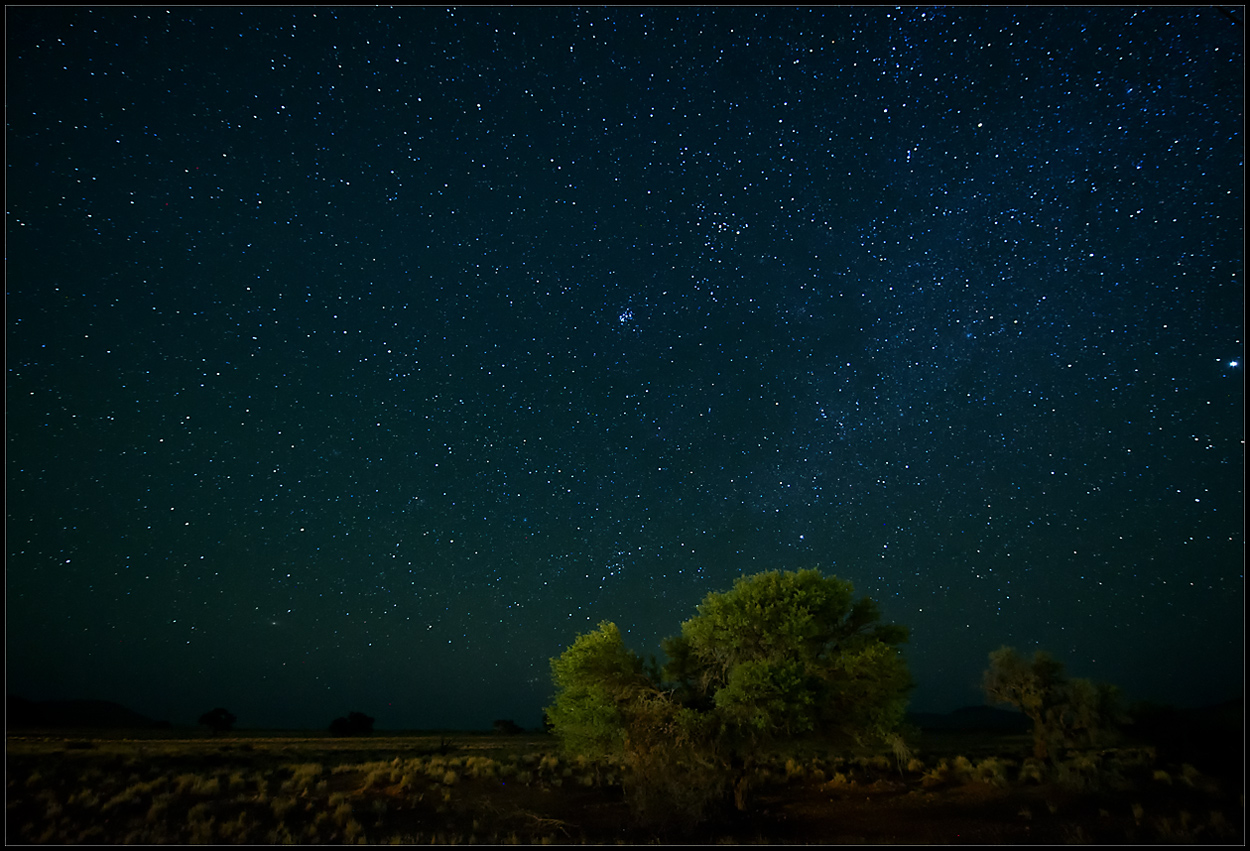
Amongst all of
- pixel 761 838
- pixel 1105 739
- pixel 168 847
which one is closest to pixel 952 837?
pixel 761 838

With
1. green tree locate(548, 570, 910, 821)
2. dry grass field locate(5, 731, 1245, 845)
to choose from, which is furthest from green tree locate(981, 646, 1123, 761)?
green tree locate(548, 570, 910, 821)

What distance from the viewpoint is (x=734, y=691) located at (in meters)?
16.3

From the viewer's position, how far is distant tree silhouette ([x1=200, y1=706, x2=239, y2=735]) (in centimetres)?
5688

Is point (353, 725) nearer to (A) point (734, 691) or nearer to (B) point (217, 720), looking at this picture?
(B) point (217, 720)

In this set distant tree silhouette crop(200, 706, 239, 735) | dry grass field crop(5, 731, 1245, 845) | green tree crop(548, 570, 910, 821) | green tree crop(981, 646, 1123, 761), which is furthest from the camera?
distant tree silhouette crop(200, 706, 239, 735)

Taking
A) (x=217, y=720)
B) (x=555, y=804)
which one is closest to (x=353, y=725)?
(x=217, y=720)

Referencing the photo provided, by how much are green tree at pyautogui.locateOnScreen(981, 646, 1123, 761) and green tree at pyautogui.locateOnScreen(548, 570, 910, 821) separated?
539 inches

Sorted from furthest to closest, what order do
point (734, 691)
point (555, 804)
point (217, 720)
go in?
1. point (217, 720)
2. point (555, 804)
3. point (734, 691)

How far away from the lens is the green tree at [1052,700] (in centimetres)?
2497

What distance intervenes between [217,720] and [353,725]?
1237 centimetres

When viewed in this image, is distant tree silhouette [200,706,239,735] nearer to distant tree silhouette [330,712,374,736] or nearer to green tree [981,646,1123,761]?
distant tree silhouette [330,712,374,736]

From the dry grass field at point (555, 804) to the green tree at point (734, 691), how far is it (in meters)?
1.29

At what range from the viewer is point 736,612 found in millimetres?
17875

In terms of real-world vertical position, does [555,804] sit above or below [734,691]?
below
